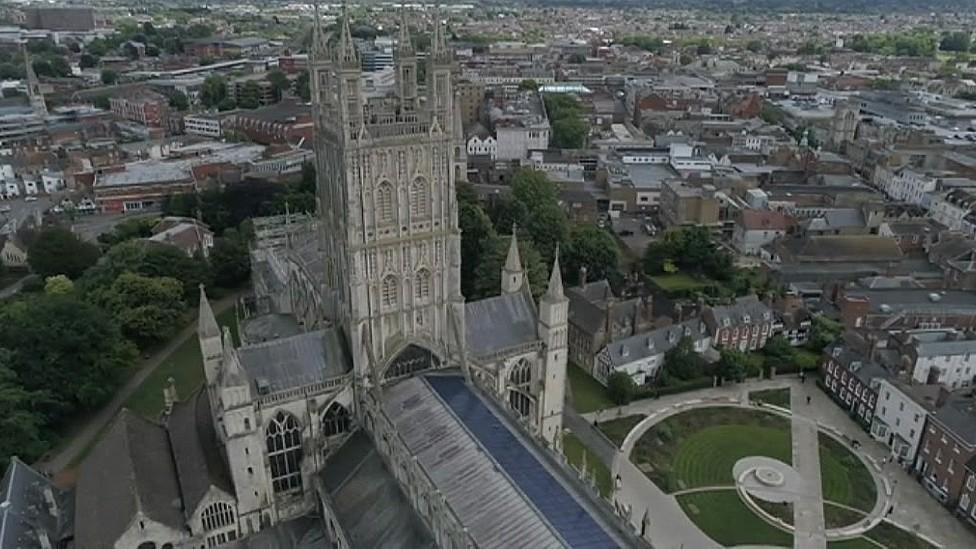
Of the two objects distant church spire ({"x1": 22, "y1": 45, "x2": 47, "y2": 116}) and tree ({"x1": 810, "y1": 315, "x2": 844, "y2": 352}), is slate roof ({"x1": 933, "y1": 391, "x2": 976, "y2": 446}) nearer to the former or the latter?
tree ({"x1": 810, "y1": 315, "x2": 844, "y2": 352})

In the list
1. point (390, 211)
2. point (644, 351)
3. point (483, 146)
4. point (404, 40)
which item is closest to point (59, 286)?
point (390, 211)

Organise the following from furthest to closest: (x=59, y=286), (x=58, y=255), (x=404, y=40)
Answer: (x=58, y=255)
(x=59, y=286)
(x=404, y=40)

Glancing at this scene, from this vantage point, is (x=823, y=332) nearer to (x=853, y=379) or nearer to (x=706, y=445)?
(x=853, y=379)

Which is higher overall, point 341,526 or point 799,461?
point 341,526

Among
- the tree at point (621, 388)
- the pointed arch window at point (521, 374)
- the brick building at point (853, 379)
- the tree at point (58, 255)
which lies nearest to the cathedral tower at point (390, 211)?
the pointed arch window at point (521, 374)

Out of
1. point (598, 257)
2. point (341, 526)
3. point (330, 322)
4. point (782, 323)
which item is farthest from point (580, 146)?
point (341, 526)

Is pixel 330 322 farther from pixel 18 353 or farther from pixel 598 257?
pixel 598 257
